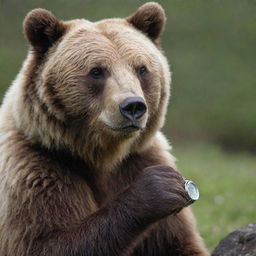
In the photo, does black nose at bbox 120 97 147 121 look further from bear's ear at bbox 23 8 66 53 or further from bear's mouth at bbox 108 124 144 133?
bear's ear at bbox 23 8 66 53

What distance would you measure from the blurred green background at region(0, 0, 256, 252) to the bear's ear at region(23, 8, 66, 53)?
13.5 m

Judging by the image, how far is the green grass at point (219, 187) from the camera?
10828 mm

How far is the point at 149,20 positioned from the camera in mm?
6738

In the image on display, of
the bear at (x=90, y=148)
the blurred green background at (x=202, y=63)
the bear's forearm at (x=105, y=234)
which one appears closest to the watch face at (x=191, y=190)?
the bear at (x=90, y=148)

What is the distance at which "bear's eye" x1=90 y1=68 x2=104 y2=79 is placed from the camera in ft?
20.3

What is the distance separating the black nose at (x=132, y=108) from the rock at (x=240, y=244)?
159 cm

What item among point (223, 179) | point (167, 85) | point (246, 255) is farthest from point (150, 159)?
point (223, 179)

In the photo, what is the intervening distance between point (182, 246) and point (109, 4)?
19.9 meters

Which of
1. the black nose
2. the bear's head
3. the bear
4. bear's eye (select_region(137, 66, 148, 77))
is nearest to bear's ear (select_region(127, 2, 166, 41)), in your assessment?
the bear

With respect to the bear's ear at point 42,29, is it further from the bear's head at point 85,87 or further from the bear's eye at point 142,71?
the bear's eye at point 142,71

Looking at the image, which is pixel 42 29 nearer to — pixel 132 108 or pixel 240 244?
pixel 132 108

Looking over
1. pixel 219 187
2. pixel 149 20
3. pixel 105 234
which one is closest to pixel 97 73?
pixel 149 20

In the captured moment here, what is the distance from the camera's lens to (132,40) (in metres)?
6.38

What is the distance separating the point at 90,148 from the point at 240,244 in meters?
1.59
